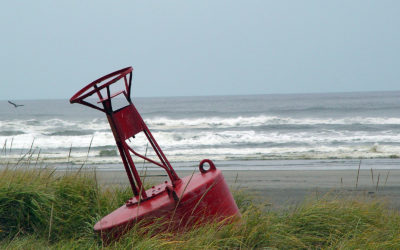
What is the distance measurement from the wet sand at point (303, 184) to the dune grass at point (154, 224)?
6.03 feet

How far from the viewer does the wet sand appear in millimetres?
7531

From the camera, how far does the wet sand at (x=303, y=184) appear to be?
753 centimetres

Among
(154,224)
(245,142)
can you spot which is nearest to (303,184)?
(154,224)

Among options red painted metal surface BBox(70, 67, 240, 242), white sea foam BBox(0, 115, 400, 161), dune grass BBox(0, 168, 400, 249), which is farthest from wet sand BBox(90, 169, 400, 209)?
white sea foam BBox(0, 115, 400, 161)

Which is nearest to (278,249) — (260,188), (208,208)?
(208,208)

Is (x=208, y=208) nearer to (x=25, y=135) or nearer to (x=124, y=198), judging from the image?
(x=124, y=198)

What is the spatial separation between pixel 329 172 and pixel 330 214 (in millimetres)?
6880

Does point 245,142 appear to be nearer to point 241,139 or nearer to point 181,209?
point 241,139

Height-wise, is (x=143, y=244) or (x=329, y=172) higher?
(x=143, y=244)

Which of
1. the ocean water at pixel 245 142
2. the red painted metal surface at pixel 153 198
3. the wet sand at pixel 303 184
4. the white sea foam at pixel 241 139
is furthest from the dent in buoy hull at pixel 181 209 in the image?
the white sea foam at pixel 241 139

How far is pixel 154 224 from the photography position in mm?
3660

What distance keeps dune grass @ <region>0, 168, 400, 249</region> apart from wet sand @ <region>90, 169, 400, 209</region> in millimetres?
1839

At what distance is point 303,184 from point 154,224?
19.6 feet

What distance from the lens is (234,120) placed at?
39.2 metres
